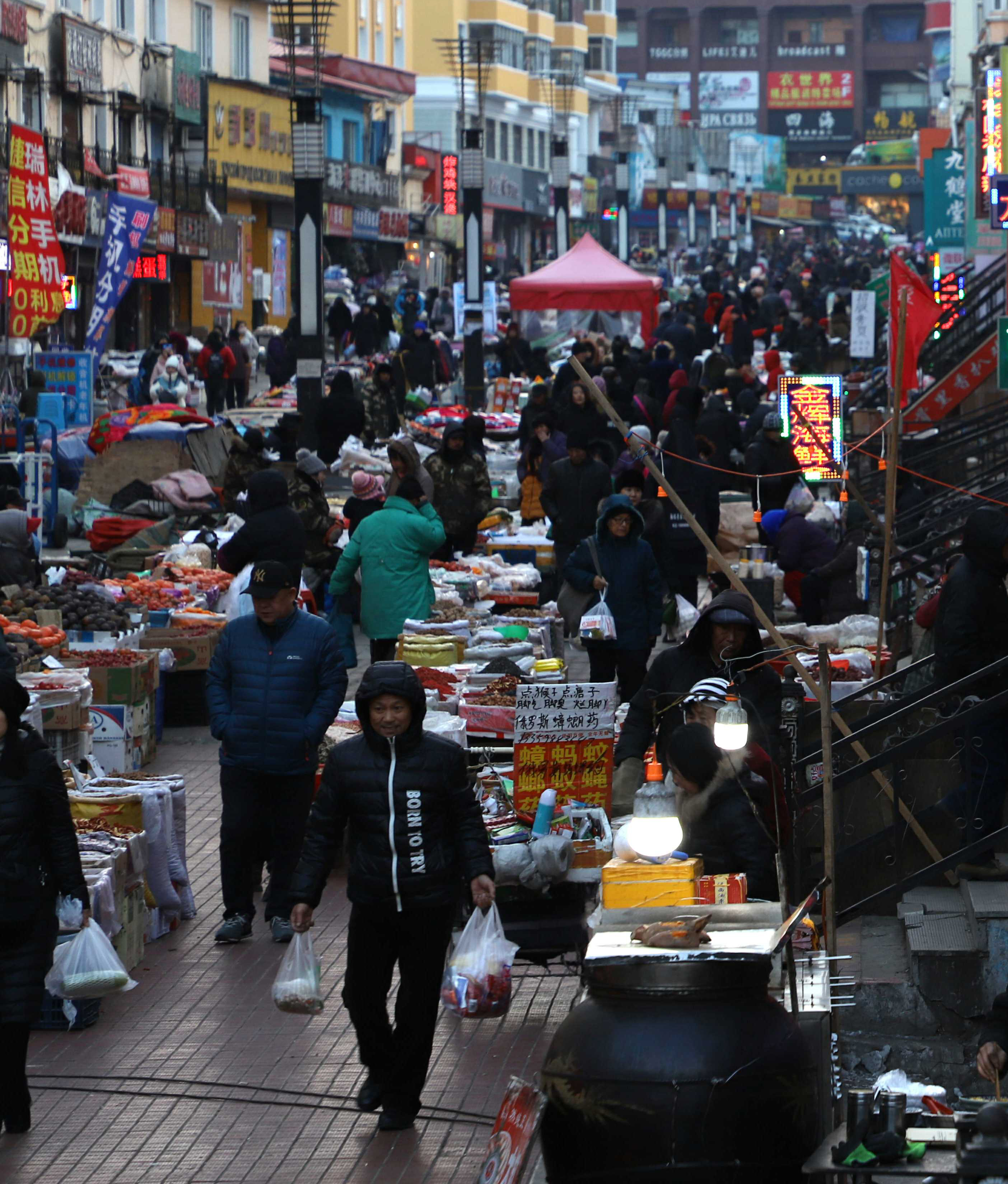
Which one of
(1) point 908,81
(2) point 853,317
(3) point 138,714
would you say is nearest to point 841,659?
(3) point 138,714

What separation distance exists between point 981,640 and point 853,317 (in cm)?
1947

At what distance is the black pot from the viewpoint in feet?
15.2

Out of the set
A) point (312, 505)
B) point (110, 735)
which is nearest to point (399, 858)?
point (110, 735)

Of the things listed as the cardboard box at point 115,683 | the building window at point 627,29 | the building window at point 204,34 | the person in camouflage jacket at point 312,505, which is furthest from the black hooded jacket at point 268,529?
the building window at point 627,29

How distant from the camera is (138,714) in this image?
11.4m

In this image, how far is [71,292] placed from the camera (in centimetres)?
3241

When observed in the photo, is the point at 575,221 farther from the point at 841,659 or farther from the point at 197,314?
the point at 841,659

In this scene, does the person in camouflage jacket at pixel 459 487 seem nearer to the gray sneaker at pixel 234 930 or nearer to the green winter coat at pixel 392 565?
the green winter coat at pixel 392 565

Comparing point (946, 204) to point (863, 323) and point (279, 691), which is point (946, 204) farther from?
point (279, 691)

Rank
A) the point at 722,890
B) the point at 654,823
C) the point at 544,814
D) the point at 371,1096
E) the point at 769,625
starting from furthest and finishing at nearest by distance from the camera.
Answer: the point at 544,814, the point at 769,625, the point at 371,1096, the point at 722,890, the point at 654,823

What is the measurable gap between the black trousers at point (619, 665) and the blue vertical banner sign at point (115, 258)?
12.8 metres

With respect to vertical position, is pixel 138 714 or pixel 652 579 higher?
pixel 652 579

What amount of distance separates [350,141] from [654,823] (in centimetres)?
5781

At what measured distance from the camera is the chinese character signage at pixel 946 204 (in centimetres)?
4206
